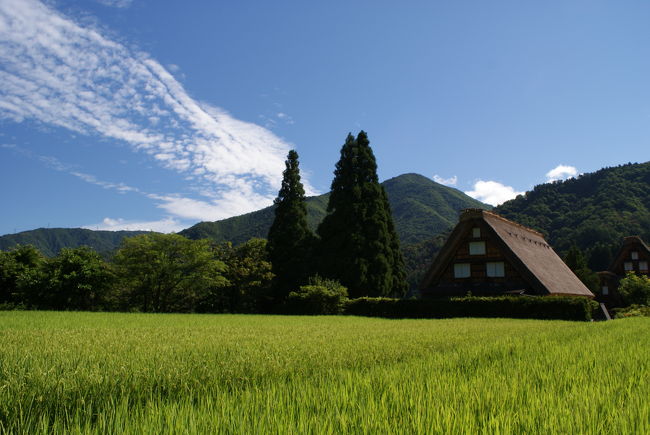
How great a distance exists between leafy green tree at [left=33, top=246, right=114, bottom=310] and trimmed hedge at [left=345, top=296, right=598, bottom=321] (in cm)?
1537

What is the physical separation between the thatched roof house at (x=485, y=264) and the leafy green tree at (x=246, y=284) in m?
12.1

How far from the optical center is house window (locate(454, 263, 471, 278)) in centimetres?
2467

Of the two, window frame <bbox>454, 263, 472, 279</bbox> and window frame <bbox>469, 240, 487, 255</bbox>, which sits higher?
window frame <bbox>469, 240, 487, 255</bbox>

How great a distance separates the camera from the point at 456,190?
13812 cm

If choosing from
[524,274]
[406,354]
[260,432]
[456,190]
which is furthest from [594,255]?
[456,190]

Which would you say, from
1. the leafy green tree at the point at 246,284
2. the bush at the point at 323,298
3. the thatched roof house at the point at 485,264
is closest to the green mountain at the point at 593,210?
the thatched roof house at the point at 485,264

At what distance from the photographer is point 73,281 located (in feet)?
77.6

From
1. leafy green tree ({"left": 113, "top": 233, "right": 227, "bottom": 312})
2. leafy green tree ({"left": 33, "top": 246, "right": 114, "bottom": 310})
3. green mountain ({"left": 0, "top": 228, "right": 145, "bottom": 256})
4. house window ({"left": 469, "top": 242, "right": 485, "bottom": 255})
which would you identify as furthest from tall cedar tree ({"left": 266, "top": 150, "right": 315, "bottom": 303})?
green mountain ({"left": 0, "top": 228, "right": 145, "bottom": 256})

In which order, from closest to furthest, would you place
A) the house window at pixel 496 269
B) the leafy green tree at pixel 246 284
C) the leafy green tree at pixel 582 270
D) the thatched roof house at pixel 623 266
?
the house window at pixel 496 269 → the leafy green tree at pixel 246 284 → the leafy green tree at pixel 582 270 → the thatched roof house at pixel 623 266

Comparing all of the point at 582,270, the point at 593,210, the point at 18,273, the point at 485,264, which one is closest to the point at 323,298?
the point at 485,264

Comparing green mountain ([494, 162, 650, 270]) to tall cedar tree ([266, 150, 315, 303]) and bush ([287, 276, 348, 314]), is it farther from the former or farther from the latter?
bush ([287, 276, 348, 314])

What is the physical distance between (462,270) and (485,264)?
1382 millimetres

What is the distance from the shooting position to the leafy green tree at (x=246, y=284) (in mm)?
30750

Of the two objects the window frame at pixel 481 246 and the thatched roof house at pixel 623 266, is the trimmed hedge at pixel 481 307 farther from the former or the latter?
the thatched roof house at pixel 623 266
